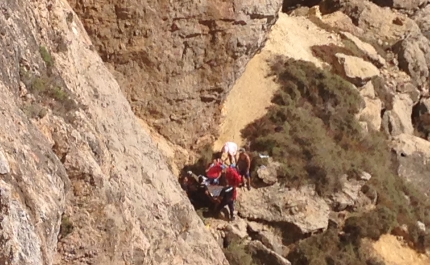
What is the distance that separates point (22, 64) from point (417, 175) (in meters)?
14.2

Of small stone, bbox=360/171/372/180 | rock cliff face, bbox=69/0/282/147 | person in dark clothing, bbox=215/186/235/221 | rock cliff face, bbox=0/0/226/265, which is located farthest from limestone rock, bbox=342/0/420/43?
rock cliff face, bbox=0/0/226/265

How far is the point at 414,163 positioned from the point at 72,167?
552 inches

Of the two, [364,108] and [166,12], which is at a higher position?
[166,12]

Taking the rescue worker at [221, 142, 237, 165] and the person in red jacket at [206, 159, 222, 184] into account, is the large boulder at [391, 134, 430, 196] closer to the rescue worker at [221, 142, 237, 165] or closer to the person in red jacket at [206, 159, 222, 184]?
the rescue worker at [221, 142, 237, 165]

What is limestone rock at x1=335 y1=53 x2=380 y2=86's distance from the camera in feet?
68.7

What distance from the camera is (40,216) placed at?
22.4 feet

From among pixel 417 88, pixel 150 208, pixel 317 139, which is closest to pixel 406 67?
pixel 417 88

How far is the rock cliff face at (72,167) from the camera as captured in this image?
677cm

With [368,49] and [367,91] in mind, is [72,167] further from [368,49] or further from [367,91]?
[368,49]

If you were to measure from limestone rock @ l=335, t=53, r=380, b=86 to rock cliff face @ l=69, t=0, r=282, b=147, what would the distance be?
4841 millimetres

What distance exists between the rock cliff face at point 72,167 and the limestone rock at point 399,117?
38.5ft

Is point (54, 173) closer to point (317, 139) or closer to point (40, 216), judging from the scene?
point (40, 216)

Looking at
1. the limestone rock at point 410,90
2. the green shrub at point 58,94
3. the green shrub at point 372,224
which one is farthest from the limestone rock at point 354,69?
the green shrub at point 58,94

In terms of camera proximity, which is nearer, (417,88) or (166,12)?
(166,12)
